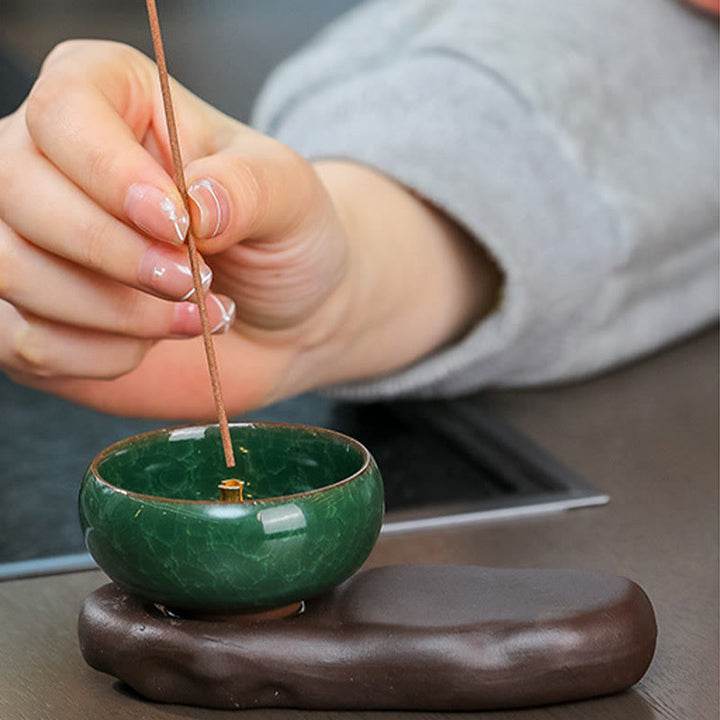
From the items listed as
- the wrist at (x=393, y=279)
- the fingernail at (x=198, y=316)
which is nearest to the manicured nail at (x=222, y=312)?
the fingernail at (x=198, y=316)

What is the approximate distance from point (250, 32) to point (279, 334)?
1.42 meters

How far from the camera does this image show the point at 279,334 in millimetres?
504

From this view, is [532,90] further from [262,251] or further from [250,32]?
[250,32]

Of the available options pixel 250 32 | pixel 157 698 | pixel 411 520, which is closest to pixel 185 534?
pixel 157 698

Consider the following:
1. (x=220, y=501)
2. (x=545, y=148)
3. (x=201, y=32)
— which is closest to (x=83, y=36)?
(x=201, y=32)

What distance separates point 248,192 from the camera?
0.38m

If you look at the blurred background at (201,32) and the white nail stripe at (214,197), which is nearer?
the white nail stripe at (214,197)

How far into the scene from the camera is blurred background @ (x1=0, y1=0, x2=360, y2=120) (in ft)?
4.50

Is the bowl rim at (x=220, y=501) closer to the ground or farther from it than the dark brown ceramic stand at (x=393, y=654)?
farther from it

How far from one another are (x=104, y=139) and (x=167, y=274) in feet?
0.15

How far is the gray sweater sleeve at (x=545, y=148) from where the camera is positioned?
603 mm

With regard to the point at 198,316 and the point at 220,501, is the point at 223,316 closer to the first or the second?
the point at 198,316

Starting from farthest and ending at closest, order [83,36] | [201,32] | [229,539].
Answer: [201,32] < [83,36] < [229,539]

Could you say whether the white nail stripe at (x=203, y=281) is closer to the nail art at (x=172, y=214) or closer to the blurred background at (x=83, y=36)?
the nail art at (x=172, y=214)
